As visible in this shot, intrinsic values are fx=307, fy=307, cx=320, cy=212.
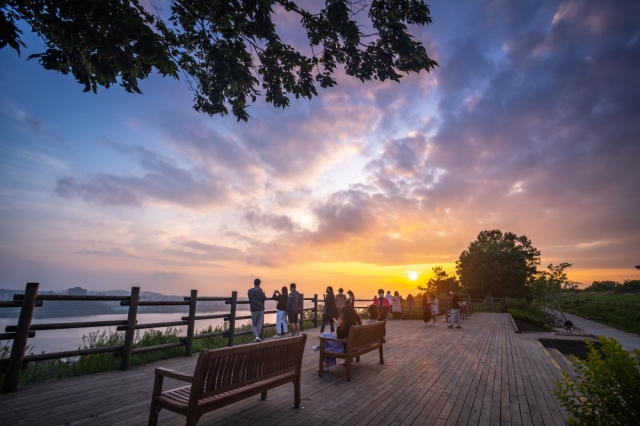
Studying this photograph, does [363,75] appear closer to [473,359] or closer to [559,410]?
[559,410]

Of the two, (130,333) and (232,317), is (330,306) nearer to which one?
(232,317)

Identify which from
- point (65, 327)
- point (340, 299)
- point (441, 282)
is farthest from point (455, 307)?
point (441, 282)

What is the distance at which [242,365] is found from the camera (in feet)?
12.1

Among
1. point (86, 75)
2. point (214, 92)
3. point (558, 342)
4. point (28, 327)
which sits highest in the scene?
point (214, 92)

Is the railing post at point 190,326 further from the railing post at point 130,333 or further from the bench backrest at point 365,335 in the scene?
the bench backrest at point 365,335

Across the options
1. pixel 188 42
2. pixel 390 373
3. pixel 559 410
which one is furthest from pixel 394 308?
pixel 188 42

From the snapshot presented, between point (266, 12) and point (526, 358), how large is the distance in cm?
1025

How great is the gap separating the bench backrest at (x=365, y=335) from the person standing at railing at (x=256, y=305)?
160 inches

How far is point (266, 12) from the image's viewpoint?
14.4ft

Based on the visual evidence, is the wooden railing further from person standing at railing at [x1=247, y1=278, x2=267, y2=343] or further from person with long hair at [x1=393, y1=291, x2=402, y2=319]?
person with long hair at [x1=393, y1=291, x2=402, y2=319]

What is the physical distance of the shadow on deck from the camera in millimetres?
3963

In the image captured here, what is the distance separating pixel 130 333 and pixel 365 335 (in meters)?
5.01

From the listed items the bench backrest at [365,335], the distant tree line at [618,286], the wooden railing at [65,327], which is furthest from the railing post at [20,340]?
the distant tree line at [618,286]

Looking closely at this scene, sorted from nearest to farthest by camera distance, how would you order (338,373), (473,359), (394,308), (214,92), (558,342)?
1. (214,92)
2. (338,373)
3. (473,359)
4. (558,342)
5. (394,308)
